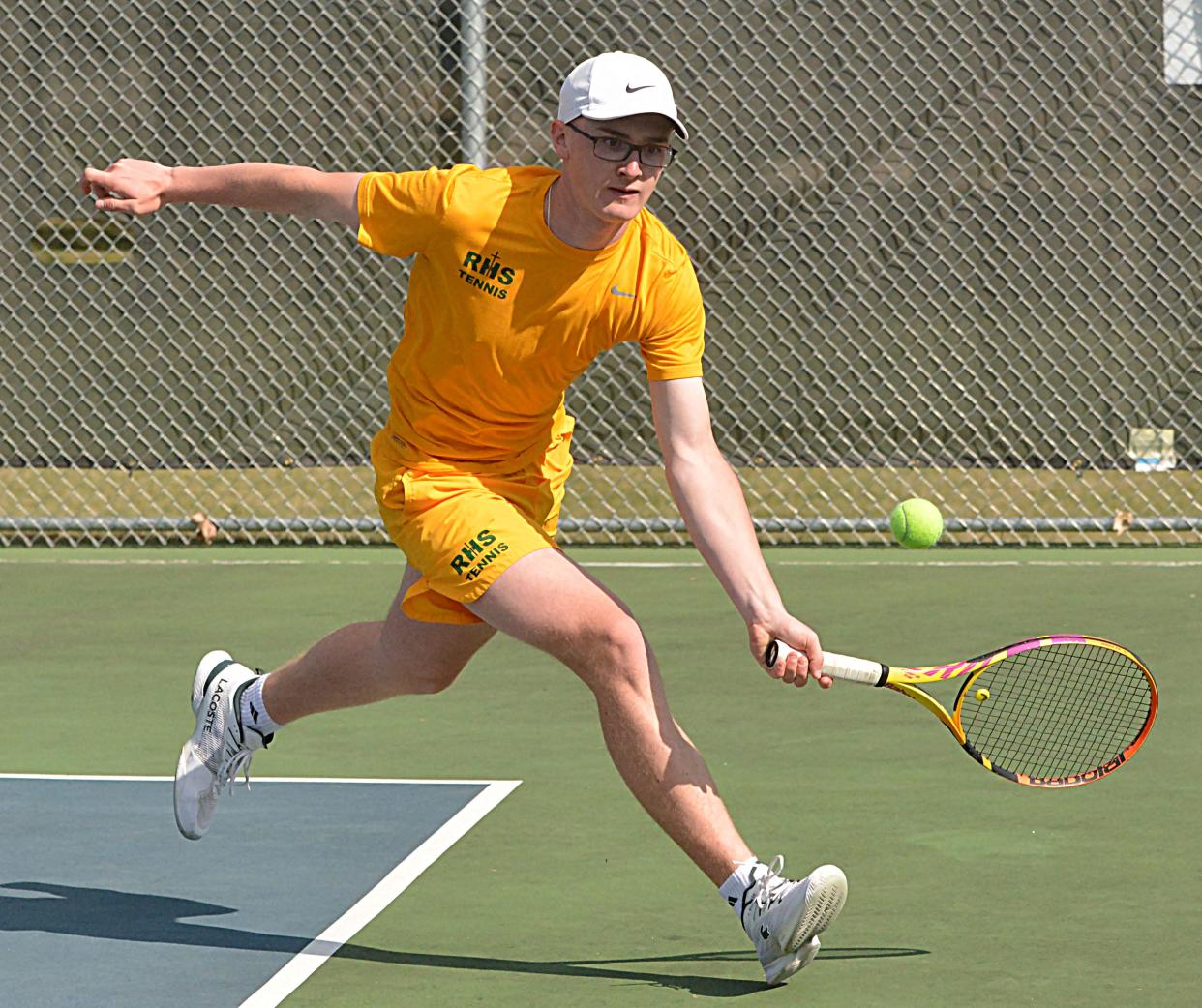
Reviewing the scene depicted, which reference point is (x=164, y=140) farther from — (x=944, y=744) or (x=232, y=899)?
(x=232, y=899)

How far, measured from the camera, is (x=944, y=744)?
19.1ft

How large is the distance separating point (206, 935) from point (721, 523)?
116 cm

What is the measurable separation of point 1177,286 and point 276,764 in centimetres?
479

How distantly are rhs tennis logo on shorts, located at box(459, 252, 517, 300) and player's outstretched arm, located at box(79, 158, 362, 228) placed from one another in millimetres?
227

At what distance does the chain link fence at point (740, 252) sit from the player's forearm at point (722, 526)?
4.90 meters

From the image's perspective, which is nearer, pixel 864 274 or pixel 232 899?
pixel 232 899

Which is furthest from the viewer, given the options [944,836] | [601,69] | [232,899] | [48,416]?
[48,416]

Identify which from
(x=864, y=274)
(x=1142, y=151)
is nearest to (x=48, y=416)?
(x=864, y=274)

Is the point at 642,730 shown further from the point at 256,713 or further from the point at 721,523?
the point at 256,713

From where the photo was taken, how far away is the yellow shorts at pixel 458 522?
14.0ft

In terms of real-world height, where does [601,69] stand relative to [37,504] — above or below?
below

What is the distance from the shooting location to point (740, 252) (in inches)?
368

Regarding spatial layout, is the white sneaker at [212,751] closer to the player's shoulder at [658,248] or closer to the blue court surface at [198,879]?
the blue court surface at [198,879]

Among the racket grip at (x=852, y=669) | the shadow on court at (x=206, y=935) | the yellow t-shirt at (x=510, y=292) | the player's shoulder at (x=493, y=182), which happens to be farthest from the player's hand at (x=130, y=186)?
the racket grip at (x=852, y=669)
